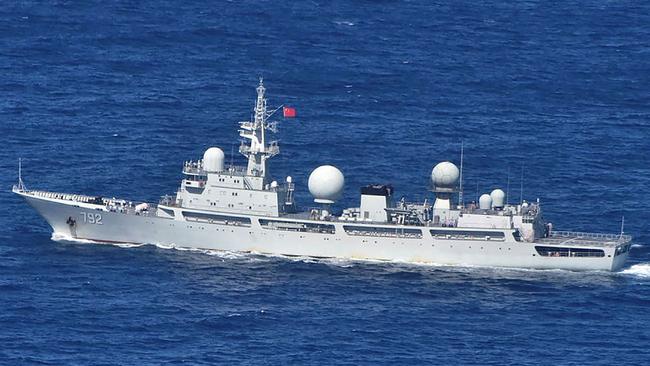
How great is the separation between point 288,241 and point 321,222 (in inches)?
134

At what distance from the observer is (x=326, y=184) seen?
562 feet

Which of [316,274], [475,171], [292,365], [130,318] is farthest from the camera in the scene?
[475,171]

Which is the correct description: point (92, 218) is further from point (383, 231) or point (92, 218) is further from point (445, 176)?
point (445, 176)

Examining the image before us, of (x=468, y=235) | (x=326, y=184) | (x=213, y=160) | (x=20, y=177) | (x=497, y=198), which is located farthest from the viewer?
(x=20, y=177)

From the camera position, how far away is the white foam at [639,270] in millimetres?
165125

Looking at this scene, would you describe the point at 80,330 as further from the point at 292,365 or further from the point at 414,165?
the point at 414,165

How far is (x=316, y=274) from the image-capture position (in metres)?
164

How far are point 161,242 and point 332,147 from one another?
91.0ft

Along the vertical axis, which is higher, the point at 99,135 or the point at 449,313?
the point at 99,135

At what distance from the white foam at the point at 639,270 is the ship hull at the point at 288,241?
3.23ft

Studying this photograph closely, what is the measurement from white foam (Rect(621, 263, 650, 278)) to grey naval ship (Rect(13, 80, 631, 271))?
3.53 feet

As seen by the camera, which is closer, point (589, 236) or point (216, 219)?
point (589, 236)

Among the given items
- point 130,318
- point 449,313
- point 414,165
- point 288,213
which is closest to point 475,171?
point 414,165

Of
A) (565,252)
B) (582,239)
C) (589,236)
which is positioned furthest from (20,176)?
(589,236)
